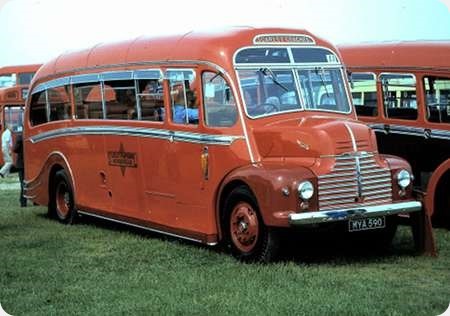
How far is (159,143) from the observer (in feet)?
32.4

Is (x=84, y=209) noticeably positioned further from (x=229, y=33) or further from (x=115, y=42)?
(x=229, y=33)

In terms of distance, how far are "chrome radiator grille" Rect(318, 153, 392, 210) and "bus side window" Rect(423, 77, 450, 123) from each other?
2.76 metres

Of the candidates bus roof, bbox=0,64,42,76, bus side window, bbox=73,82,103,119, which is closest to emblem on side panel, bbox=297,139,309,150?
bus side window, bbox=73,82,103,119

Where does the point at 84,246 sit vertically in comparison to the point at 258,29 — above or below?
below

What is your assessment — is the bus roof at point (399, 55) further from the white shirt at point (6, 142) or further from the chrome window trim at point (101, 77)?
the white shirt at point (6, 142)

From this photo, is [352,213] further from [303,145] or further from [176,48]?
[176,48]

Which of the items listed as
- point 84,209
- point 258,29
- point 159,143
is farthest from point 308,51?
point 84,209

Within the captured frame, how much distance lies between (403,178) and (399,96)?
322 centimetres

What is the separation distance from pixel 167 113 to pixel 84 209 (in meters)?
3.02

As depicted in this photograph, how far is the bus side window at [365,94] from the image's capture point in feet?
39.3

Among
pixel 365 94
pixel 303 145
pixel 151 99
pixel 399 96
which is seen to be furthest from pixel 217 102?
pixel 365 94

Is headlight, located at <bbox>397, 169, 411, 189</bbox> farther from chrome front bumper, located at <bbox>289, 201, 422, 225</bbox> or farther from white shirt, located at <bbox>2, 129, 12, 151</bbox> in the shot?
white shirt, located at <bbox>2, 129, 12, 151</bbox>

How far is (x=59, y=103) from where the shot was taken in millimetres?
12797

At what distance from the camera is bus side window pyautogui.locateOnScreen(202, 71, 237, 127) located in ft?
29.1
